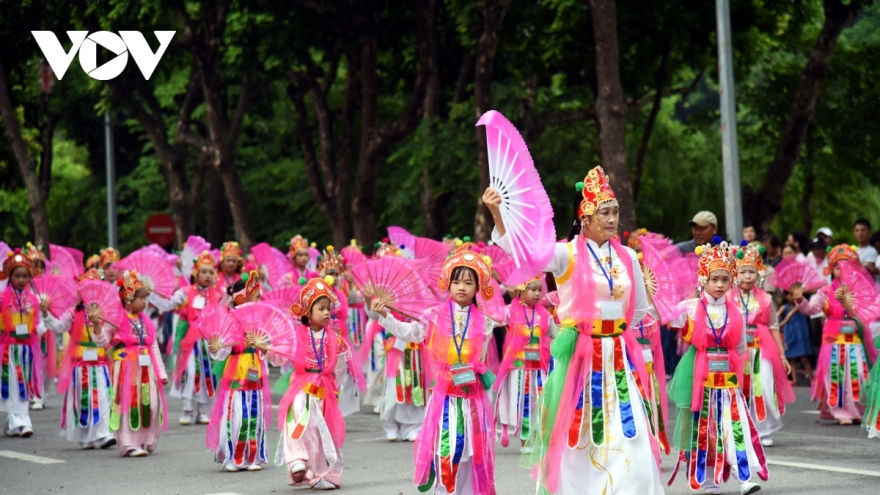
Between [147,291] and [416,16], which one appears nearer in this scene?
[147,291]

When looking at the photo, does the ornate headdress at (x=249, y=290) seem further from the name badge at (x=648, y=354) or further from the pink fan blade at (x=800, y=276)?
the pink fan blade at (x=800, y=276)

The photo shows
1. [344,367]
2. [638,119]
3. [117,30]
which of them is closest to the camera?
[344,367]

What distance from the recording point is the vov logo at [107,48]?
23.5m

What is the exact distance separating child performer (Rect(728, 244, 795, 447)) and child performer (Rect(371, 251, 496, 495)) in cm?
271

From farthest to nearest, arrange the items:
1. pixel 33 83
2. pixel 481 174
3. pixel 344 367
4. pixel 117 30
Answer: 1. pixel 33 83
2. pixel 117 30
3. pixel 481 174
4. pixel 344 367

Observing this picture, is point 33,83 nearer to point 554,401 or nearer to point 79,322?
point 79,322

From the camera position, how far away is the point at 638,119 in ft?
87.3

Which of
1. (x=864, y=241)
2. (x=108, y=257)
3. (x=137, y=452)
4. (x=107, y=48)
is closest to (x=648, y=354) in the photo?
(x=137, y=452)

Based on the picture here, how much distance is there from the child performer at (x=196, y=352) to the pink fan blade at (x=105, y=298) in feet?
6.98

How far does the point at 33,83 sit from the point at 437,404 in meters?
A: 27.4

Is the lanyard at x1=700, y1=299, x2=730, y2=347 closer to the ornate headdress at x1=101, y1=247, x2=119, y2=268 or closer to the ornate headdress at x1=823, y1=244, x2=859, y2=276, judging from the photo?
the ornate headdress at x1=823, y1=244, x2=859, y2=276

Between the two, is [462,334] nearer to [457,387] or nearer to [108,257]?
[457,387]

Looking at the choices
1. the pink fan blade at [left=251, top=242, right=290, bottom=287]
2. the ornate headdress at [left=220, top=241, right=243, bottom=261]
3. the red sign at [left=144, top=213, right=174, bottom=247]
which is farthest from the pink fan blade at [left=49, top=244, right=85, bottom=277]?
the red sign at [left=144, top=213, right=174, bottom=247]

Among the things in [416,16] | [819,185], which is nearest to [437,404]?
[416,16]
